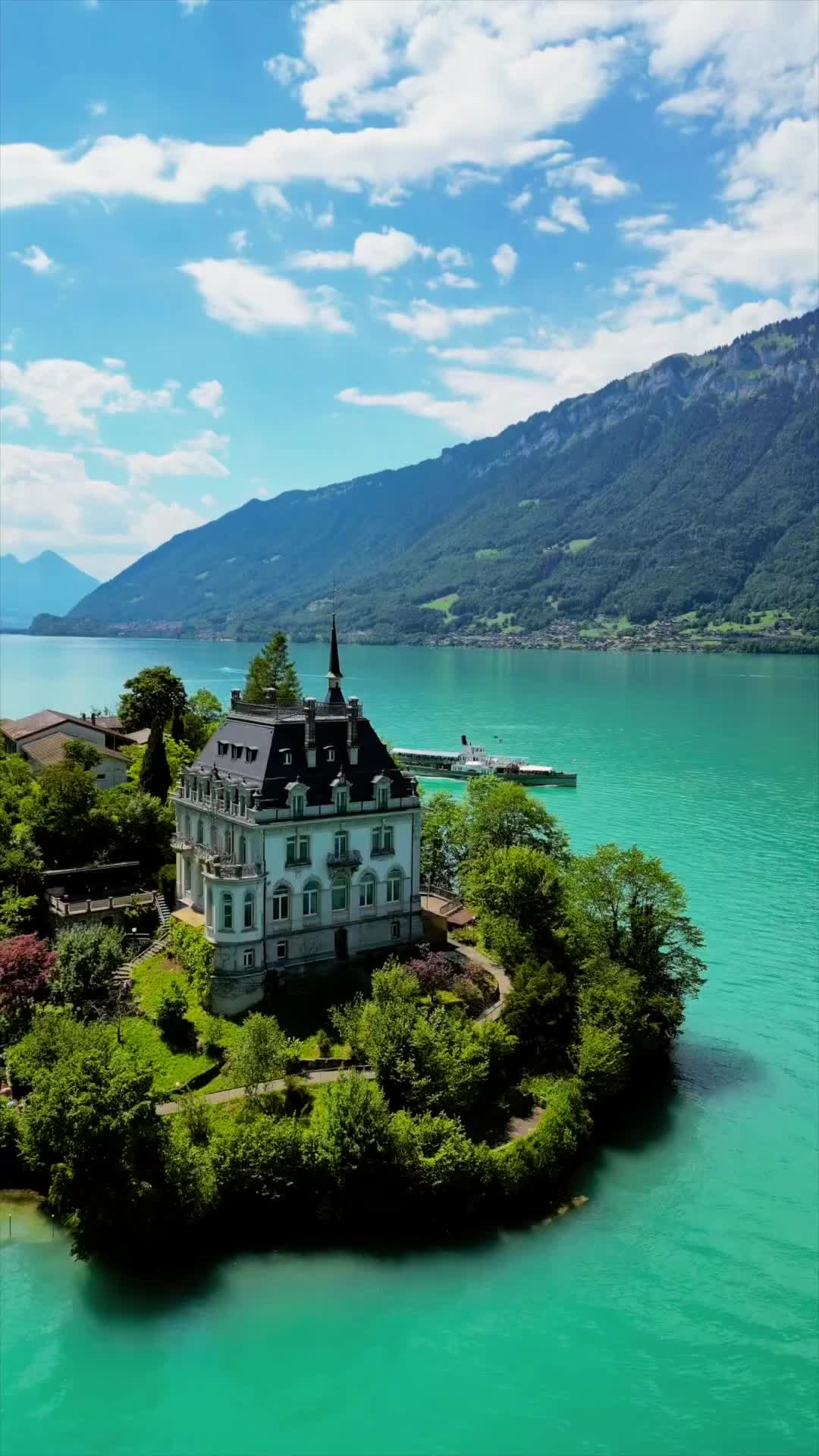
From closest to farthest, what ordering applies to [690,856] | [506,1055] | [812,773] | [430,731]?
[506,1055] → [690,856] → [812,773] → [430,731]

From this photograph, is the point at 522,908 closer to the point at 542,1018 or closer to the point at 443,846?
the point at 542,1018

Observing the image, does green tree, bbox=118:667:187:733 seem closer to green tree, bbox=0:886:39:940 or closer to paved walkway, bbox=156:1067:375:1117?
green tree, bbox=0:886:39:940

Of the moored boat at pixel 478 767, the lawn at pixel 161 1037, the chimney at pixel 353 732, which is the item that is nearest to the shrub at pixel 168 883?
the lawn at pixel 161 1037

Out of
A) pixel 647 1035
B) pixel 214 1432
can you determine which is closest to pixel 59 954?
pixel 214 1432

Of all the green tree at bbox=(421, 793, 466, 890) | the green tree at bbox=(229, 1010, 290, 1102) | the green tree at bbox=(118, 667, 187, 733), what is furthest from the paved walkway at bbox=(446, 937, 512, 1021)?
the green tree at bbox=(118, 667, 187, 733)

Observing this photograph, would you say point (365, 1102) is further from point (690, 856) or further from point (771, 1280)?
point (690, 856)

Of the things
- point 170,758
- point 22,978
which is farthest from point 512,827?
point 22,978
